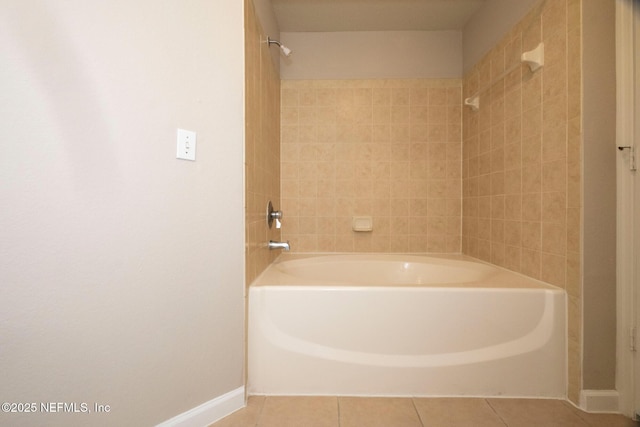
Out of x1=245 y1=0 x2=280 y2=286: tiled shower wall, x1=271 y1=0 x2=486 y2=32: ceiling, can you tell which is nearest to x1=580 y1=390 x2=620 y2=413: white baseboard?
x1=245 y1=0 x2=280 y2=286: tiled shower wall

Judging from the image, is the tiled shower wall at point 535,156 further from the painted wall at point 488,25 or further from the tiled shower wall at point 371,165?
the tiled shower wall at point 371,165

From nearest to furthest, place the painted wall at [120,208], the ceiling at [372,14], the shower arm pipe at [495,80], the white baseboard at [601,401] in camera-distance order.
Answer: the painted wall at [120,208] → the white baseboard at [601,401] → the shower arm pipe at [495,80] → the ceiling at [372,14]

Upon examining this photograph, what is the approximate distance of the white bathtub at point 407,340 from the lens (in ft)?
4.29

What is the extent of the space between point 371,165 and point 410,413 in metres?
1.64

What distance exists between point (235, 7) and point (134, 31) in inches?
19.2

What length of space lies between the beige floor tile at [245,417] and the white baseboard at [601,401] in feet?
4.40

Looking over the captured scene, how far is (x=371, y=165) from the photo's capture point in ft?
7.70

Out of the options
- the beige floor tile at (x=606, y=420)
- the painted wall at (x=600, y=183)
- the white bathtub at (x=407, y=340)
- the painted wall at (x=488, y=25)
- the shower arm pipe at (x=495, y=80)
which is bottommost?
the beige floor tile at (x=606, y=420)

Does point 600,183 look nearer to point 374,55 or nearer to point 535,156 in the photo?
point 535,156

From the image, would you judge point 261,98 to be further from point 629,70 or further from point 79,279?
point 629,70

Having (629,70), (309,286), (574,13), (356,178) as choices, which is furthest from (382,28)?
(309,286)

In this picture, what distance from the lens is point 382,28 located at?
229 cm

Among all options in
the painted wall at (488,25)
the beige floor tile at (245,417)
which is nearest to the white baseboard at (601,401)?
the beige floor tile at (245,417)

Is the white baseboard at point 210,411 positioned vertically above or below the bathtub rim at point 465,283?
below
